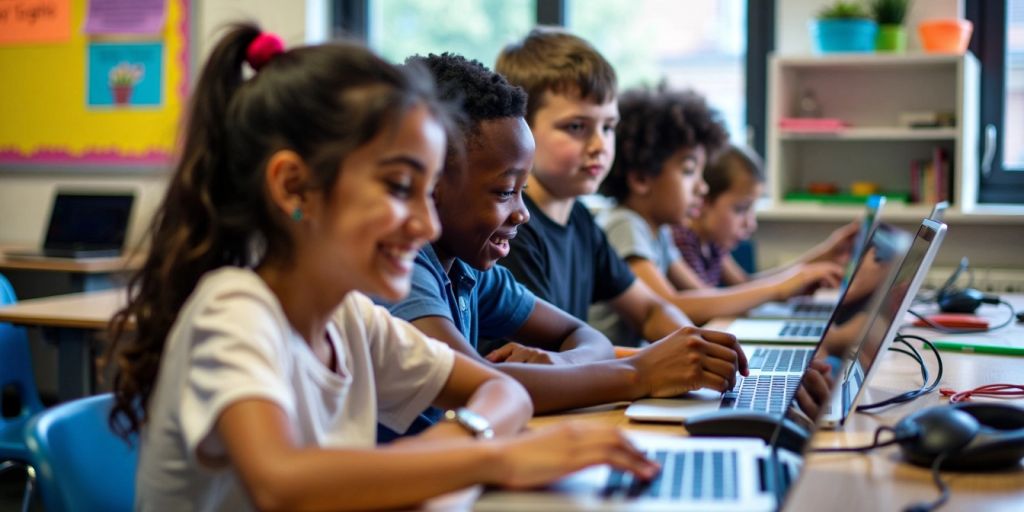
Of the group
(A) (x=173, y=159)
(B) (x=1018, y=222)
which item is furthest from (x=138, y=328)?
(B) (x=1018, y=222)

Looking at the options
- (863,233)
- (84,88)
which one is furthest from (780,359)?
(84,88)

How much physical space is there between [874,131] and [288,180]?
2993mm

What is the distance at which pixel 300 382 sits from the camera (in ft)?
3.23

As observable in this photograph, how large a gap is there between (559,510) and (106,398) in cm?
60

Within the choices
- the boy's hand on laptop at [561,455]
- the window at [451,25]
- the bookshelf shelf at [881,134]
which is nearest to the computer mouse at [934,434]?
the boy's hand on laptop at [561,455]

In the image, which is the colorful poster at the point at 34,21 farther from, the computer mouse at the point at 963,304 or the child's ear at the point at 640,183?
the computer mouse at the point at 963,304

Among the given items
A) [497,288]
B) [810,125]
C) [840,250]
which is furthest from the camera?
[810,125]

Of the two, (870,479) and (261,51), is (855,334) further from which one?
(261,51)

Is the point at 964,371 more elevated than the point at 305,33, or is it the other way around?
the point at 305,33

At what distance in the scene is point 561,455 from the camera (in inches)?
36.1

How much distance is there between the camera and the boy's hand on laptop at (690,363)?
141 centimetres

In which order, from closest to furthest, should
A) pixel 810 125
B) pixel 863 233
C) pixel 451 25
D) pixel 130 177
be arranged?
pixel 863 233 → pixel 810 125 → pixel 451 25 → pixel 130 177

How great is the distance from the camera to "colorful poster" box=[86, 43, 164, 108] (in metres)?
4.51

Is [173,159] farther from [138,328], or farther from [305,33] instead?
[305,33]
